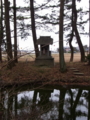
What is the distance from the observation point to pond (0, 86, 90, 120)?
3.14 meters

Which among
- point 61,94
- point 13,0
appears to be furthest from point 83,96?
point 13,0

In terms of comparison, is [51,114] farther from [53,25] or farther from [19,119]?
[53,25]

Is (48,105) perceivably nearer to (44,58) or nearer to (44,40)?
(44,58)

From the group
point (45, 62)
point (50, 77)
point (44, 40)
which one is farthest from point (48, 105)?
point (44, 40)

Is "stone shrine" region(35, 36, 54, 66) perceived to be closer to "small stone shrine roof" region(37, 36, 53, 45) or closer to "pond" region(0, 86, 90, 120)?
"small stone shrine roof" region(37, 36, 53, 45)

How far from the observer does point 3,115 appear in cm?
299

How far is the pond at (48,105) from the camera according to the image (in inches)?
124

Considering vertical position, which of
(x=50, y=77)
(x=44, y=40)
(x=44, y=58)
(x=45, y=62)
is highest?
(x=44, y=40)

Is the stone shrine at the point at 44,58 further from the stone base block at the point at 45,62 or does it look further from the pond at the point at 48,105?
the pond at the point at 48,105

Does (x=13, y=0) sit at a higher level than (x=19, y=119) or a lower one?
higher

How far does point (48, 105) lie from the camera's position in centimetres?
533

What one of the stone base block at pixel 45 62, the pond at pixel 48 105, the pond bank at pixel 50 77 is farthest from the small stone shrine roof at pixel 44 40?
the pond at pixel 48 105

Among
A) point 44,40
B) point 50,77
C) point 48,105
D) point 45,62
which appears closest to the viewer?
point 48,105

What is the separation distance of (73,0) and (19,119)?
15.6 meters
